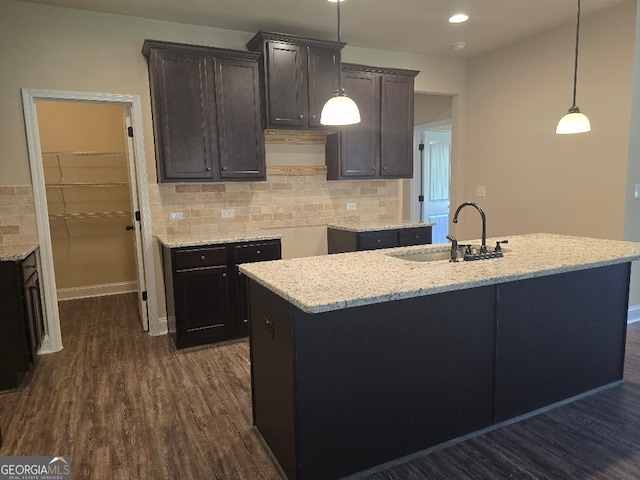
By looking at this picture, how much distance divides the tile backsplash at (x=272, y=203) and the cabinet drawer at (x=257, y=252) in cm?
56

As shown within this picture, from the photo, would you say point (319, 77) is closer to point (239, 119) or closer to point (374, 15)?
point (374, 15)

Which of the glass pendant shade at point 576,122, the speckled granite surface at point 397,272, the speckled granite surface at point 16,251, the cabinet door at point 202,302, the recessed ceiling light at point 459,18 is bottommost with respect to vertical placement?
the cabinet door at point 202,302

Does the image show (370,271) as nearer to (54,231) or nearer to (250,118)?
(250,118)

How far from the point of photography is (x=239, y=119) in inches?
150

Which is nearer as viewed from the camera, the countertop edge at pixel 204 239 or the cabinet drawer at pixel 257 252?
the countertop edge at pixel 204 239

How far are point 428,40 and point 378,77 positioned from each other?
638mm

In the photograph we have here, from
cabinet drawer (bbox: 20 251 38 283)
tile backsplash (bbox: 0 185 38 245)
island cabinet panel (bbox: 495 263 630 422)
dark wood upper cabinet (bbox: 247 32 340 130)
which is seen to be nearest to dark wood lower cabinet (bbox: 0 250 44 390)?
cabinet drawer (bbox: 20 251 38 283)

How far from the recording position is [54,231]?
5.16m

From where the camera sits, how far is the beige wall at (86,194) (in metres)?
5.11

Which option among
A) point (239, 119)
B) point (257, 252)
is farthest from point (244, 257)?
point (239, 119)

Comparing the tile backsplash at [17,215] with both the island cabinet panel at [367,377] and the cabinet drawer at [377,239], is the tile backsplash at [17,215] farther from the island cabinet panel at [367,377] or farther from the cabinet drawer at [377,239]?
the cabinet drawer at [377,239]

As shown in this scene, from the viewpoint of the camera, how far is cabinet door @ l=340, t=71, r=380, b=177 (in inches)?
169

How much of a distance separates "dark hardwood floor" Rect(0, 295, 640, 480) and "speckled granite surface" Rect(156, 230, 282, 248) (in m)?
0.90

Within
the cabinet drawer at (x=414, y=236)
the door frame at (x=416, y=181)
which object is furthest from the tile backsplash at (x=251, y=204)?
the door frame at (x=416, y=181)
